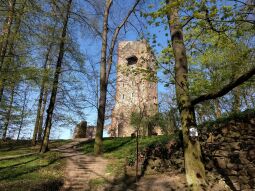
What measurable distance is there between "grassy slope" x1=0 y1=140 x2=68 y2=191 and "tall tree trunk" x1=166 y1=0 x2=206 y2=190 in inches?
187

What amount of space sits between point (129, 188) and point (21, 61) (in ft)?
18.4

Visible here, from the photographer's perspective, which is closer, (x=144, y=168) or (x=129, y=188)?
(x=129, y=188)

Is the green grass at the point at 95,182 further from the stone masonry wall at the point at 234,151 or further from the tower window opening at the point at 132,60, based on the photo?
the tower window opening at the point at 132,60

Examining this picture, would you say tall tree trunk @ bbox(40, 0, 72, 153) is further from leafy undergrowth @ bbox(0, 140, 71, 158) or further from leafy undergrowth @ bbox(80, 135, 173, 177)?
leafy undergrowth @ bbox(80, 135, 173, 177)

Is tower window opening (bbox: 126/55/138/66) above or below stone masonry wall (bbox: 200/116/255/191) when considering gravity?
above

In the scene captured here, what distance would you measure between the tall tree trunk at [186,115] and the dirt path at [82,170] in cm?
393

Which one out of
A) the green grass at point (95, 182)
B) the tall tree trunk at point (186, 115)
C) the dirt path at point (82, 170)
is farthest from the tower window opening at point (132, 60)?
the tall tree trunk at point (186, 115)

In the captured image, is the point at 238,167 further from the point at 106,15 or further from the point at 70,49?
the point at 106,15

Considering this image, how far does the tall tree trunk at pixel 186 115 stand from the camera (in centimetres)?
497

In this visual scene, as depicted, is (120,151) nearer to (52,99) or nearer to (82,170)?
(82,170)

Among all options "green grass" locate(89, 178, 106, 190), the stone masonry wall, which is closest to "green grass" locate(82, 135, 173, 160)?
"green grass" locate(89, 178, 106, 190)

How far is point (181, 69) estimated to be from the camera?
6.09 meters

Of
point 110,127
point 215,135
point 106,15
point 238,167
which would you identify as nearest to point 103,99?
point 106,15

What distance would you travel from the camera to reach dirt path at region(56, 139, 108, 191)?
7.84 meters
